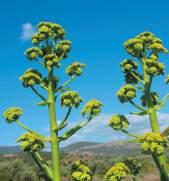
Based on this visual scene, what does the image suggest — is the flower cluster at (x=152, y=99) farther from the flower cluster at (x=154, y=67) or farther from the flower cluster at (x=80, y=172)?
the flower cluster at (x=80, y=172)

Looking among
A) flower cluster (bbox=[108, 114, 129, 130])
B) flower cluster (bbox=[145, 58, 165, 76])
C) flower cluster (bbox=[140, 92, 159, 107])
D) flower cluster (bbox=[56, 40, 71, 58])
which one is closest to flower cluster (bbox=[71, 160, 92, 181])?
flower cluster (bbox=[108, 114, 129, 130])

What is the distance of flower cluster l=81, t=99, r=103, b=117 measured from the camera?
70.1 feet

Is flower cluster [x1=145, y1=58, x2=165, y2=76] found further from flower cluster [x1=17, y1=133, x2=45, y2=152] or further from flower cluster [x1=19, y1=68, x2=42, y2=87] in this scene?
flower cluster [x1=17, y1=133, x2=45, y2=152]

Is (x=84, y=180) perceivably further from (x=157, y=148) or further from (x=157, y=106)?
(x=157, y=106)

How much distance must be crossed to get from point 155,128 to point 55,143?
4460 mm

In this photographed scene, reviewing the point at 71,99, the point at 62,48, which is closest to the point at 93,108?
the point at 71,99

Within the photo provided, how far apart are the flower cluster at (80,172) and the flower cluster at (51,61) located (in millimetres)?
4769

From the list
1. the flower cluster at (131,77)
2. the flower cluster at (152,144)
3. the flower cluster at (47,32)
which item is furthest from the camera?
the flower cluster at (47,32)

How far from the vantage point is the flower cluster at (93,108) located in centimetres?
2138

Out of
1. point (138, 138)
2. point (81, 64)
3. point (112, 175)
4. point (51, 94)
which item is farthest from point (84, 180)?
point (81, 64)

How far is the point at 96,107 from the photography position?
21.5m

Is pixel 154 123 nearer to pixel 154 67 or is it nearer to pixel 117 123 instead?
pixel 117 123

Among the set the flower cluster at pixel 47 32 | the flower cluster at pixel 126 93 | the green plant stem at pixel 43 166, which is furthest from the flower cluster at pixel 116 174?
the flower cluster at pixel 47 32

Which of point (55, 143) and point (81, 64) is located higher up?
point (81, 64)
